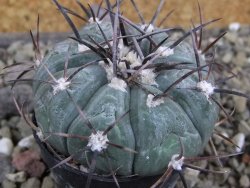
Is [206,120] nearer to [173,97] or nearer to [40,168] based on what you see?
[173,97]

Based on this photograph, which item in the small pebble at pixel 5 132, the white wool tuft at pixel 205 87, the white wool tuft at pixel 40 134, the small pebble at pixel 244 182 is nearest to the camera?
the white wool tuft at pixel 205 87

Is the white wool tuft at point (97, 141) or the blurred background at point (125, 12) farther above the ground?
the blurred background at point (125, 12)

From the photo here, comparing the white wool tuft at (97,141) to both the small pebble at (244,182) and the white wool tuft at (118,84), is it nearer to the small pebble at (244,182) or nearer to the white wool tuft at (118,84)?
the white wool tuft at (118,84)

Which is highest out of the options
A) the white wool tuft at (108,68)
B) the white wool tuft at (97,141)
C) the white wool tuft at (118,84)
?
the white wool tuft at (108,68)

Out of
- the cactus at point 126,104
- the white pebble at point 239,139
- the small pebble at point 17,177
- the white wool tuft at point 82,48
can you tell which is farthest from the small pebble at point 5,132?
the white pebble at point 239,139

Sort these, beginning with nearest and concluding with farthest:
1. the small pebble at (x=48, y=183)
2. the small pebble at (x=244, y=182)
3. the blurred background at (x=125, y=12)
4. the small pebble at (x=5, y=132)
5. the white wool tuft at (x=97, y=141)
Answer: the white wool tuft at (x=97, y=141), the small pebble at (x=48, y=183), the small pebble at (x=244, y=182), the small pebble at (x=5, y=132), the blurred background at (x=125, y=12)

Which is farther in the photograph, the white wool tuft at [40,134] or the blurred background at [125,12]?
the blurred background at [125,12]

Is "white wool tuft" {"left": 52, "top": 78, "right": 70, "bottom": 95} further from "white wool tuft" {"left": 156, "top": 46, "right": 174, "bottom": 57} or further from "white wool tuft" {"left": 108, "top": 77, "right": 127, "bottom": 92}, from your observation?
"white wool tuft" {"left": 156, "top": 46, "right": 174, "bottom": 57}
